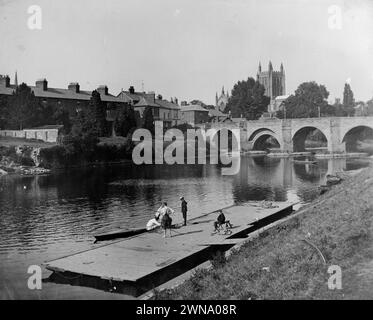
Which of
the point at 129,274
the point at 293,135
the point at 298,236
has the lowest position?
the point at 129,274

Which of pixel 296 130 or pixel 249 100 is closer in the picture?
pixel 296 130

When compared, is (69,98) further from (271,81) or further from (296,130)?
(271,81)

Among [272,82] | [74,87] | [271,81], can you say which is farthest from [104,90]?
[272,82]

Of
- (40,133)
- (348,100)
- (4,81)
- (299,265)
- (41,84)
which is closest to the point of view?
(299,265)

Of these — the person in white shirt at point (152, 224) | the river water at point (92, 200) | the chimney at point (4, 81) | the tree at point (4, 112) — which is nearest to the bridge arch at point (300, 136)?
the river water at point (92, 200)

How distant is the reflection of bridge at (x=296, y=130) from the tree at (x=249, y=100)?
79.1ft

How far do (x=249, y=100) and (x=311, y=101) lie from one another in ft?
59.2

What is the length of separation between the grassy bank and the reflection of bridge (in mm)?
69129

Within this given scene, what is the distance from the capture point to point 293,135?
310 feet

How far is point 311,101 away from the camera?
118 meters

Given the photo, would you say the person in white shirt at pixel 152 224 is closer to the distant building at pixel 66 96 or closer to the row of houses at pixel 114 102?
the row of houses at pixel 114 102
